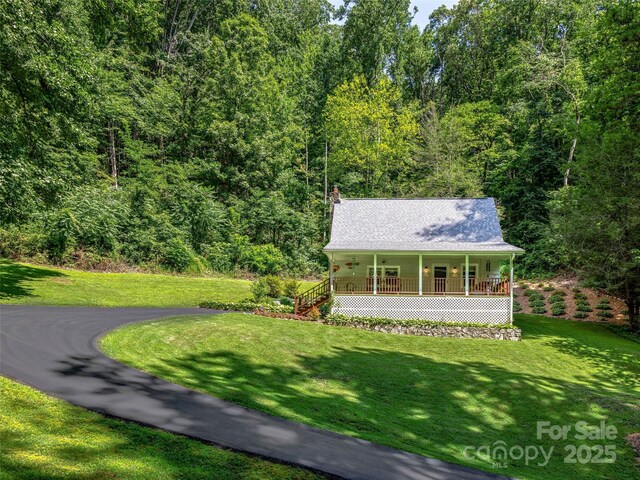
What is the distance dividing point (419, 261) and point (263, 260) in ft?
51.2

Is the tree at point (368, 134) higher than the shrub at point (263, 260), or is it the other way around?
the tree at point (368, 134)

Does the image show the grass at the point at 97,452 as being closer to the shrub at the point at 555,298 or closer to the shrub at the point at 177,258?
the shrub at the point at 177,258

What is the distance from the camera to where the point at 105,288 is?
69.6 ft

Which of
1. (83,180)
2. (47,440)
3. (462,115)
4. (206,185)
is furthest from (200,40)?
(47,440)

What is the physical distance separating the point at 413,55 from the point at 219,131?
26.1 meters

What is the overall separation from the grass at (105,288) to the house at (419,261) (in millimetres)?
6517

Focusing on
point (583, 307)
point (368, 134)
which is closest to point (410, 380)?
point (583, 307)

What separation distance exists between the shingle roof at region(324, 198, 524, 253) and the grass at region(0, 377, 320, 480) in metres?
13.9

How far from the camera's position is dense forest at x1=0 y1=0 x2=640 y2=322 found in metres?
20.7

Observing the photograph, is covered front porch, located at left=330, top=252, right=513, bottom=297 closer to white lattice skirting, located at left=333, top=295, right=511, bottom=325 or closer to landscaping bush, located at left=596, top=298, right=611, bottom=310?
white lattice skirting, located at left=333, top=295, right=511, bottom=325

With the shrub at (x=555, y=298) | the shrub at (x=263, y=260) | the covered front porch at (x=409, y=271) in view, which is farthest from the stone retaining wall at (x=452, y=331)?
the shrub at (x=263, y=260)

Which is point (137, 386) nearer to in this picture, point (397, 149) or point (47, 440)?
point (47, 440)

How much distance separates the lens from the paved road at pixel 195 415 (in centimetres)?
601

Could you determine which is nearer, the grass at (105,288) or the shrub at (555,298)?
the grass at (105,288)
